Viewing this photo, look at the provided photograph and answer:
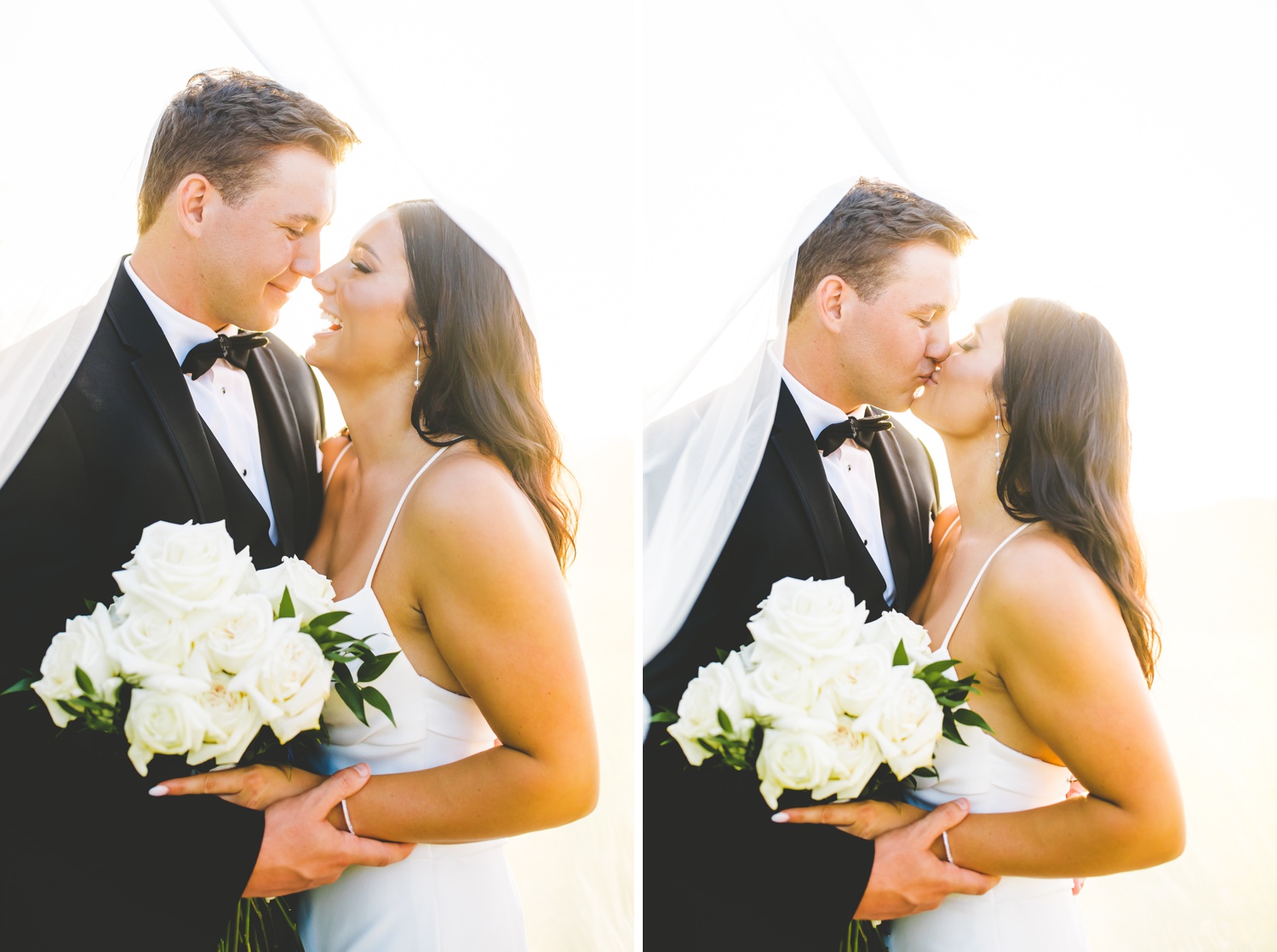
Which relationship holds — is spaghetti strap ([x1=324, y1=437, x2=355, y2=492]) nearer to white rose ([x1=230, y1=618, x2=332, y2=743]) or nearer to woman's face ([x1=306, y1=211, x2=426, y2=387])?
woman's face ([x1=306, y1=211, x2=426, y2=387])

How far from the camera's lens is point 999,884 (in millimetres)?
2229

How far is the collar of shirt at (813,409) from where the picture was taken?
8.00ft

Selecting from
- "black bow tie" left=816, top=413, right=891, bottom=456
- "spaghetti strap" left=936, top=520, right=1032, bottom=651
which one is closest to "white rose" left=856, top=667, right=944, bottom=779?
"spaghetti strap" left=936, top=520, right=1032, bottom=651

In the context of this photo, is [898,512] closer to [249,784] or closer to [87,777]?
[249,784]

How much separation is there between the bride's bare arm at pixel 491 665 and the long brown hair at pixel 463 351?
138 mm

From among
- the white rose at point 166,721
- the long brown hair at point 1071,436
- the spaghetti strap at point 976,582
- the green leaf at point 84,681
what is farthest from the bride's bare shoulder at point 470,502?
the long brown hair at point 1071,436

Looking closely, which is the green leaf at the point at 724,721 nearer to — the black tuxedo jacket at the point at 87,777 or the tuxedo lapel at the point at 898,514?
the tuxedo lapel at the point at 898,514

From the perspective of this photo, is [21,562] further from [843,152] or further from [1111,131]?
[1111,131]

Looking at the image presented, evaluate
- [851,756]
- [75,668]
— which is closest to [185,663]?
[75,668]

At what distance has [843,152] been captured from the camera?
2.32 meters

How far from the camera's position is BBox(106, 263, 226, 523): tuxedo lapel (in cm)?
216

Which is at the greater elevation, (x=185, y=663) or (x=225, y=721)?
(x=185, y=663)

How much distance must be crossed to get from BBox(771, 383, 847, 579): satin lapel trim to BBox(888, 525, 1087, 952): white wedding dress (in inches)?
12.2

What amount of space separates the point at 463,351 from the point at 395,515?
0.42m
